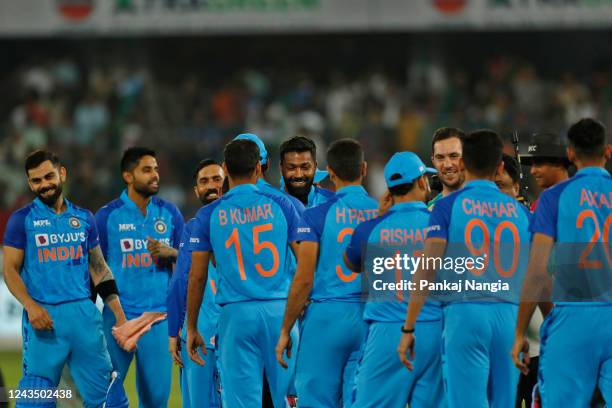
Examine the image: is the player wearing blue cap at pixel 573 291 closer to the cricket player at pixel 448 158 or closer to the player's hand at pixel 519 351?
the player's hand at pixel 519 351

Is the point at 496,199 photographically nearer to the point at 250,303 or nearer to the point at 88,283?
the point at 250,303

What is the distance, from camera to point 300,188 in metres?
9.08

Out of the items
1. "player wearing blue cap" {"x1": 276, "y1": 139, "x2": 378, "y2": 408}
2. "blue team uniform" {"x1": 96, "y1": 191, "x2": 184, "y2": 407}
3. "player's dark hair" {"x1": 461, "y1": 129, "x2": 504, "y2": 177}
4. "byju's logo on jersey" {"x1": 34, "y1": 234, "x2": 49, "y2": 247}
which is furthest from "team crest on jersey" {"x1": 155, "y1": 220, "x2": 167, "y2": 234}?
"player's dark hair" {"x1": 461, "y1": 129, "x2": 504, "y2": 177}

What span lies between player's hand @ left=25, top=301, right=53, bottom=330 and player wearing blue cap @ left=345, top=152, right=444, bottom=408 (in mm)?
2513

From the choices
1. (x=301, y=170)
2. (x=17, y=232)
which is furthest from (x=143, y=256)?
(x=301, y=170)

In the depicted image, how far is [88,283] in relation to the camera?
355 inches

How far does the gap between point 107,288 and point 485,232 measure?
3274mm

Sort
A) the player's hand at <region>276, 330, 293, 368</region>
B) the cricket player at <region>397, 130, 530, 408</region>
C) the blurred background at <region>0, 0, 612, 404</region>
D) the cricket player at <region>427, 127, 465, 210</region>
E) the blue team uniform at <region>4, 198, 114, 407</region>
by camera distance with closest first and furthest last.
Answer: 1. the cricket player at <region>397, 130, 530, 408</region>
2. the player's hand at <region>276, 330, 293, 368</region>
3. the cricket player at <region>427, 127, 465, 210</region>
4. the blue team uniform at <region>4, 198, 114, 407</region>
5. the blurred background at <region>0, 0, 612, 404</region>

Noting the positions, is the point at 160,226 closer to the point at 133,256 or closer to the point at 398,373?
the point at 133,256

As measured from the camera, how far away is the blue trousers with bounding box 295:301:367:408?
7809 millimetres

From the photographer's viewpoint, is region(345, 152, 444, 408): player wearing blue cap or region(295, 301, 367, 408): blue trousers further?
region(295, 301, 367, 408): blue trousers

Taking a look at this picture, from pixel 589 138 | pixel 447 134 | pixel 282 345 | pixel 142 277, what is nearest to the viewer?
pixel 589 138

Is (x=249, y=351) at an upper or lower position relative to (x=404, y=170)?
lower

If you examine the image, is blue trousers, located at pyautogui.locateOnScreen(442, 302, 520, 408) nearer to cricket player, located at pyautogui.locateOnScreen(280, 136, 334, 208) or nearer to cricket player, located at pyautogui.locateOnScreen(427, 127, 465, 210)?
cricket player, located at pyautogui.locateOnScreen(427, 127, 465, 210)
